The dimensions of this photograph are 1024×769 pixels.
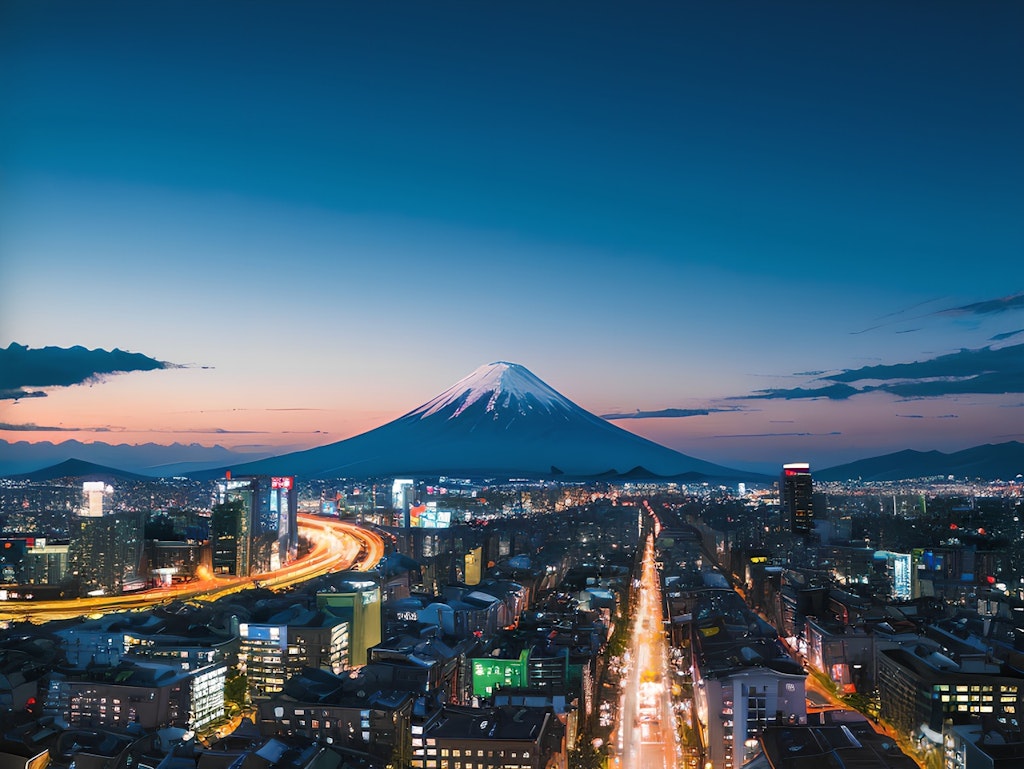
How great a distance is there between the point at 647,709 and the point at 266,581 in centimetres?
905

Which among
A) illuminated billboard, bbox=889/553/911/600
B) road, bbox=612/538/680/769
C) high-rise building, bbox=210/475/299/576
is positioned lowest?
road, bbox=612/538/680/769

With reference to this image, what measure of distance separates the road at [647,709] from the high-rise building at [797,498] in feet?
41.2

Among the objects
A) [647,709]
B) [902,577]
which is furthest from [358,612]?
[902,577]

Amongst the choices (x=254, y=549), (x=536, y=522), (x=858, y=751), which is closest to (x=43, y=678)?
(x=858, y=751)

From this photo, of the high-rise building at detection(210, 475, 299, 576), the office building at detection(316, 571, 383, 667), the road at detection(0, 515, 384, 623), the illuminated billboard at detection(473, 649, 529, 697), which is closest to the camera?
the illuminated billboard at detection(473, 649, 529, 697)

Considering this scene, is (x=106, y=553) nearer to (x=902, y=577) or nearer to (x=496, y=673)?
(x=496, y=673)

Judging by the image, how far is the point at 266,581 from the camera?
16.1 m

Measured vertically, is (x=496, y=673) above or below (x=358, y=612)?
below

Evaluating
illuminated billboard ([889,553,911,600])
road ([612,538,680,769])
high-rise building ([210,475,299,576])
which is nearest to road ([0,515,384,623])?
high-rise building ([210,475,299,576])

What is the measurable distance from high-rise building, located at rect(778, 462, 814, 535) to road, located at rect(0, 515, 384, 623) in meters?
11.4

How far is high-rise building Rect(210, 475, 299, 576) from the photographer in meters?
17.6

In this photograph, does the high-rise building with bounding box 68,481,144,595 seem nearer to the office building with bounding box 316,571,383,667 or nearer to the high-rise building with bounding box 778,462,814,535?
the office building with bounding box 316,571,383,667

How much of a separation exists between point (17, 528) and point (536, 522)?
1336 cm

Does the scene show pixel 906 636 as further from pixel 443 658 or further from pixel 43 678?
pixel 43 678
